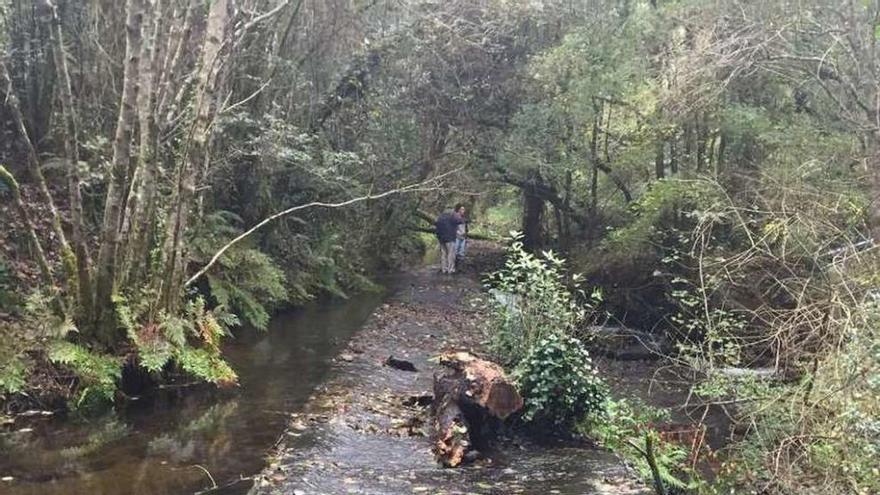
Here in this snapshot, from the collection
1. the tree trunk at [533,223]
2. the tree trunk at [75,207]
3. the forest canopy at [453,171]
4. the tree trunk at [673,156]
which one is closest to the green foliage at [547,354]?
the forest canopy at [453,171]

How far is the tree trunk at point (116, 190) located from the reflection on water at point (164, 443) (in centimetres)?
105

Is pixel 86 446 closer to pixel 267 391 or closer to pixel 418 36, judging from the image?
pixel 267 391

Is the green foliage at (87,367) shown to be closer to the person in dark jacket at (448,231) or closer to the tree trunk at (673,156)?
the tree trunk at (673,156)

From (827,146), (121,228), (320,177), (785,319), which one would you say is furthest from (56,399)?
(827,146)

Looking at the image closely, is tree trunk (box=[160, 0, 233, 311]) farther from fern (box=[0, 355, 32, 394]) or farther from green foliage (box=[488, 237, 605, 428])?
green foliage (box=[488, 237, 605, 428])

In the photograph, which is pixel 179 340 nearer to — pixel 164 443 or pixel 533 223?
pixel 164 443

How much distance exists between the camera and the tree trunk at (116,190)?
8.53m

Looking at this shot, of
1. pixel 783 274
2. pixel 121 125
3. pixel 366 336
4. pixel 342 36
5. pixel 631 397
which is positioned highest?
pixel 342 36

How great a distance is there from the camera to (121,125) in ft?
28.1

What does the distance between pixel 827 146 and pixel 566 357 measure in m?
9.13

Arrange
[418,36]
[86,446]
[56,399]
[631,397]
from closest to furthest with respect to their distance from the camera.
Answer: [86,446]
[56,399]
[631,397]
[418,36]

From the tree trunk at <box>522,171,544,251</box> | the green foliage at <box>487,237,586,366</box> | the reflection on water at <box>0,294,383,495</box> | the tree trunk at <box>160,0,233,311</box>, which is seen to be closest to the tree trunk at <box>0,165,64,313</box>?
the tree trunk at <box>160,0,233,311</box>

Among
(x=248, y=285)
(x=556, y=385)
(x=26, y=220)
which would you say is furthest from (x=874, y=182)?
(x=26, y=220)

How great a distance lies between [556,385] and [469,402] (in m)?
1.05
